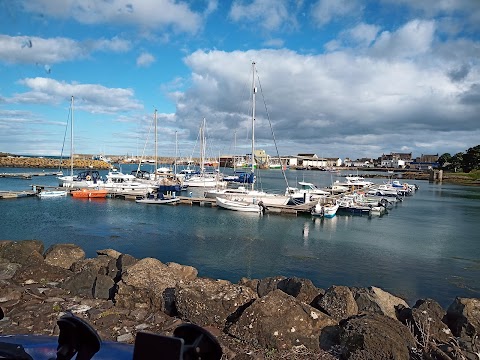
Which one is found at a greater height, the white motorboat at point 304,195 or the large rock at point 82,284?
the large rock at point 82,284

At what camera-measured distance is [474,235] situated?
31281mm

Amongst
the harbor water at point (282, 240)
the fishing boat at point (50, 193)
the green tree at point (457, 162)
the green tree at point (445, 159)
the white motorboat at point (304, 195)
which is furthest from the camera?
the green tree at point (445, 159)

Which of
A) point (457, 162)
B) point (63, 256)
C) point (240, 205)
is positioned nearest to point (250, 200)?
point (240, 205)

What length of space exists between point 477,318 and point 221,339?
684cm

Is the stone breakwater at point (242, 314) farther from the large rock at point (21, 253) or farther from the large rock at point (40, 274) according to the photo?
the large rock at point (21, 253)

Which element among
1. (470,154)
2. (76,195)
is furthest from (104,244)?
(470,154)

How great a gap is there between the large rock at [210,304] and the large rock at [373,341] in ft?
6.60

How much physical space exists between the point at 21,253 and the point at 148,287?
5.30 metres

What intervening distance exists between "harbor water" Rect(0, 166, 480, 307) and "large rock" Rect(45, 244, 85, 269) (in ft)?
22.9

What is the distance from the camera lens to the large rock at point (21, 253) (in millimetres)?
10211

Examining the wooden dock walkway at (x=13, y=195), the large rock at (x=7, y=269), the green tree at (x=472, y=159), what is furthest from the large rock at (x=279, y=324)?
the green tree at (x=472, y=159)

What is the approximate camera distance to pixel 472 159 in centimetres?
11712

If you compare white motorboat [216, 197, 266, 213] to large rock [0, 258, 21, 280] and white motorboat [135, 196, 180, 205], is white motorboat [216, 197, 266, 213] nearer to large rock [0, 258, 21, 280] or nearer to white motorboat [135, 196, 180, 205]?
white motorboat [135, 196, 180, 205]

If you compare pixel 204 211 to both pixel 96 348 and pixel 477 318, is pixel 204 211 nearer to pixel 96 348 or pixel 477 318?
pixel 477 318
